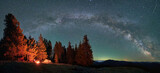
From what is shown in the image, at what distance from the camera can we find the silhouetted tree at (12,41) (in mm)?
23394

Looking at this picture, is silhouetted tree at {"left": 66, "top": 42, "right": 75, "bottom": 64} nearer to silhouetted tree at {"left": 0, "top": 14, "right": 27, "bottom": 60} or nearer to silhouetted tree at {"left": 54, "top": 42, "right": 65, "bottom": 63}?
silhouetted tree at {"left": 54, "top": 42, "right": 65, "bottom": 63}

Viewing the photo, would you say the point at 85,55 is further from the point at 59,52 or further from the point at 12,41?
the point at 59,52

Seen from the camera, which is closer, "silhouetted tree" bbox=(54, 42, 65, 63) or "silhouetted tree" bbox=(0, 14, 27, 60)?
"silhouetted tree" bbox=(0, 14, 27, 60)

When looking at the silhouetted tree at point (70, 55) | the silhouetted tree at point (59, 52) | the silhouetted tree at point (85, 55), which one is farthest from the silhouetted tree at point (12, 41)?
the silhouetted tree at point (59, 52)

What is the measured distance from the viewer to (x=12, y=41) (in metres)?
24.4

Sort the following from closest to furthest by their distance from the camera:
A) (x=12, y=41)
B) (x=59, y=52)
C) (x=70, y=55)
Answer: (x=12, y=41) < (x=70, y=55) < (x=59, y=52)

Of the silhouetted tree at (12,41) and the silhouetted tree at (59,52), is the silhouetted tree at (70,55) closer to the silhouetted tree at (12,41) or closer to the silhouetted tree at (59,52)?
the silhouetted tree at (59,52)

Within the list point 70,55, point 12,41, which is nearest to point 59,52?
point 70,55

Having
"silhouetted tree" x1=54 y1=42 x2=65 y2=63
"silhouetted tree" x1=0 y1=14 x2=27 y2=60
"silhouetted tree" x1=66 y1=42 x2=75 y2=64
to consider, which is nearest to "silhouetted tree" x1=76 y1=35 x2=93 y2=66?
"silhouetted tree" x1=66 y1=42 x2=75 y2=64

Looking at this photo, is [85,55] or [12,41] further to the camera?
[85,55]

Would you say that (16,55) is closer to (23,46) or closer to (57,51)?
(23,46)

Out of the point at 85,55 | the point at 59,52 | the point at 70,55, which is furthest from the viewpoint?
the point at 59,52

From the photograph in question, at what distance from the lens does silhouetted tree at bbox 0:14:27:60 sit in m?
23.4

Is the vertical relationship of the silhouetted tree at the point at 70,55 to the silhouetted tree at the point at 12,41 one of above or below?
below
